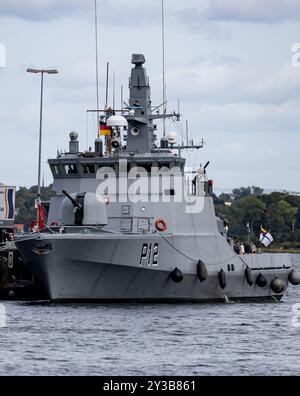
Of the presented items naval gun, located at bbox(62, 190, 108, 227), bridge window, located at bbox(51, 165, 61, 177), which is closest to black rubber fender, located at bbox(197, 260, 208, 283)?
naval gun, located at bbox(62, 190, 108, 227)

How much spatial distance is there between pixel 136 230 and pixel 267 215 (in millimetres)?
88201

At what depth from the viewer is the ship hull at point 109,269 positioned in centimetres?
4759

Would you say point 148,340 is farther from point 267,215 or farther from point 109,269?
point 267,215

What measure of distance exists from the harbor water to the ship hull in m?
0.49

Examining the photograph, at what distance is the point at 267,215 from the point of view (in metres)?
137

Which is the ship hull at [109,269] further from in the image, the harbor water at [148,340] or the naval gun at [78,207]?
the naval gun at [78,207]

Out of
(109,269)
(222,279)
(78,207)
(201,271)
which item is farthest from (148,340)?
(222,279)

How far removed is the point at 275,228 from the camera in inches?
5846

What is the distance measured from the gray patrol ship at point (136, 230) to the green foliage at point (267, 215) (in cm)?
6195

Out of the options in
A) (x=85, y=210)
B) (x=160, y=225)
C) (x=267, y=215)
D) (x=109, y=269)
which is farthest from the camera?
(x=267, y=215)

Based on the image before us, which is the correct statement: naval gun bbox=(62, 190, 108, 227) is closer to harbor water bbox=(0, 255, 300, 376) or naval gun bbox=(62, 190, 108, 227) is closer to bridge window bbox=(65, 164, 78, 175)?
bridge window bbox=(65, 164, 78, 175)

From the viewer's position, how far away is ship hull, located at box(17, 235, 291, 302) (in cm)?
4759
